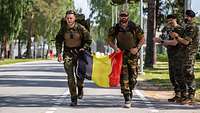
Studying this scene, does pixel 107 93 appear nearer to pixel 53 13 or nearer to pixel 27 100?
pixel 27 100

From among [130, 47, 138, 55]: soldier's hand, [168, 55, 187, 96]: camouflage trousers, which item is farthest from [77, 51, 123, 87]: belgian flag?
[168, 55, 187, 96]: camouflage trousers

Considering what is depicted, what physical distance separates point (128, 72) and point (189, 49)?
2249 millimetres

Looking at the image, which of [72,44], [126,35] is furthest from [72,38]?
[126,35]

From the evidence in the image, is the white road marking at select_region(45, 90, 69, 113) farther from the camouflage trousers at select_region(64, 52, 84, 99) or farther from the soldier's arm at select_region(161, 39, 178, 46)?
the soldier's arm at select_region(161, 39, 178, 46)

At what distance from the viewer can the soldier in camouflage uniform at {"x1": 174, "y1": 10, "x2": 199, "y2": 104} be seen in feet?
51.5

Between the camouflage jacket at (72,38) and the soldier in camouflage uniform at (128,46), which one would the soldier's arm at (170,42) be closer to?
the soldier in camouflage uniform at (128,46)

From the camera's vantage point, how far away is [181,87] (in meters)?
16.1

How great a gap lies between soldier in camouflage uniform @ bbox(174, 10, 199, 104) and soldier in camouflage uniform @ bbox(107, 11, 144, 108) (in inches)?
66.6

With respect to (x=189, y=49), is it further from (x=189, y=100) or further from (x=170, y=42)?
(x=189, y=100)

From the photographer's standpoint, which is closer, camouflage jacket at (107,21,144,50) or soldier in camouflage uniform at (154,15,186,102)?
camouflage jacket at (107,21,144,50)

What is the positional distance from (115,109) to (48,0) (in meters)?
78.8

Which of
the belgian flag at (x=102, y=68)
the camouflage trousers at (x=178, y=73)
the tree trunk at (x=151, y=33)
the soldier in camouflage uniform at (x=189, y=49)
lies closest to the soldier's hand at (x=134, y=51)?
the belgian flag at (x=102, y=68)

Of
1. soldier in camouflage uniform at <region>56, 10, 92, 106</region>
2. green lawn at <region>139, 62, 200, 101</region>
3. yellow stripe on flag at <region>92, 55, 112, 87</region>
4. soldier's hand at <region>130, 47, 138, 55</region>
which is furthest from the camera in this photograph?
green lawn at <region>139, 62, 200, 101</region>

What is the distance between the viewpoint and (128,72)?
1452cm
